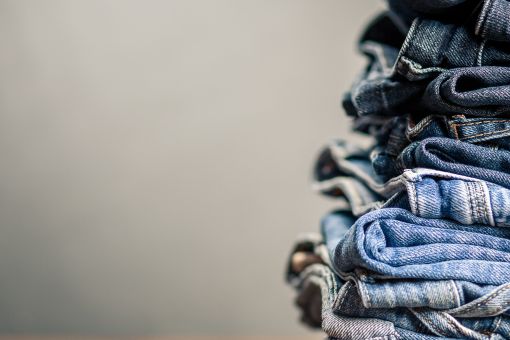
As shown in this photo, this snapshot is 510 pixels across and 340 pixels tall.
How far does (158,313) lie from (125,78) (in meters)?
0.58

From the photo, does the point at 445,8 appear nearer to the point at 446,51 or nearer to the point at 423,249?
the point at 446,51

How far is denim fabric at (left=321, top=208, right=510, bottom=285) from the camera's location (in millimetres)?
323

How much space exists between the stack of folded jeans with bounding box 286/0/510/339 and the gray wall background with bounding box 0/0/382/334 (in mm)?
787

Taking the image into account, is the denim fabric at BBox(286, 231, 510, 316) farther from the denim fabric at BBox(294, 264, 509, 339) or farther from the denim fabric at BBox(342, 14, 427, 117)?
the denim fabric at BBox(342, 14, 427, 117)

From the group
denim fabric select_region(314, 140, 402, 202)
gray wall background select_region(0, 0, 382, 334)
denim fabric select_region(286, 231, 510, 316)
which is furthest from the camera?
gray wall background select_region(0, 0, 382, 334)

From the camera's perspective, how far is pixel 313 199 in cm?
122

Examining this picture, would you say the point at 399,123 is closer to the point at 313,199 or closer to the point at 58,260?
the point at 313,199

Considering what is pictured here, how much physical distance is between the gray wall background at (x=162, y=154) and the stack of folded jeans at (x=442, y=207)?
0.79 metres

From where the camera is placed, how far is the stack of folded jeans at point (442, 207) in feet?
1.06

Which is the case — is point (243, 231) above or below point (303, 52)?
below

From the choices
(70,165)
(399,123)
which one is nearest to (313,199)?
(70,165)

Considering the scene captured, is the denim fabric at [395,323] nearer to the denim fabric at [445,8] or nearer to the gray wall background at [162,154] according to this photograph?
the denim fabric at [445,8]

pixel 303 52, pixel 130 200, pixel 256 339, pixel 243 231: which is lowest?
pixel 256 339

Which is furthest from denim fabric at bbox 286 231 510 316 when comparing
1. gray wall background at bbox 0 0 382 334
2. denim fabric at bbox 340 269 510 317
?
gray wall background at bbox 0 0 382 334
